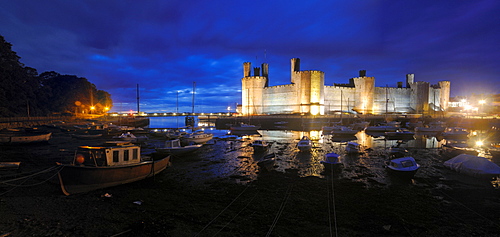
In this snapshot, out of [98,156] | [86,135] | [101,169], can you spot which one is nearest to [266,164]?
[101,169]

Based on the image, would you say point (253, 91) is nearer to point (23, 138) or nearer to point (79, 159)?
point (23, 138)

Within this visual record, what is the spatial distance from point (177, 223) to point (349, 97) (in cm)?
6282

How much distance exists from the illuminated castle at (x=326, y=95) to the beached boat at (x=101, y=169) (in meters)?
47.2

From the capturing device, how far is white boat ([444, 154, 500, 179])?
10914 mm

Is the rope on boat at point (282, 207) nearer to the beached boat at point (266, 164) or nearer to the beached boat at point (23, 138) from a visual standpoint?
the beached boat at point (266, 164)

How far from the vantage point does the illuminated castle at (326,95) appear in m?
54.3

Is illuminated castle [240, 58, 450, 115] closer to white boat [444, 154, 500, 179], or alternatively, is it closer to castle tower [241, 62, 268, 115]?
castle tower [241, 62, 268, 115]

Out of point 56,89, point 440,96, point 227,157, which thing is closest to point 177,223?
point 227,157

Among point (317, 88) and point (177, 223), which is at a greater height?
point (317, 88)

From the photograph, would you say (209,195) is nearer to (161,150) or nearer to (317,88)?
(161,150)

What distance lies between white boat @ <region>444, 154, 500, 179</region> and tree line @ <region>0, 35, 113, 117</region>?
5028 centimetres

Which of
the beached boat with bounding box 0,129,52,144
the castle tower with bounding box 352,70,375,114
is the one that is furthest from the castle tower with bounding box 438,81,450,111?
the beached boat with bounding box 0,129,52,144

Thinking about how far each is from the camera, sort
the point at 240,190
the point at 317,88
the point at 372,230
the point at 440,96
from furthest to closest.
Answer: the point at 440,96
the point at 317,88
the point at 240,190
the point at 372,230

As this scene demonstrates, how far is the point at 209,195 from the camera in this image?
9.16m
